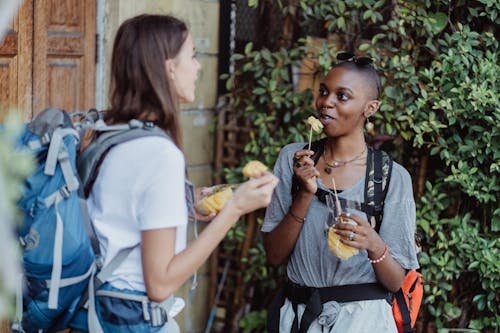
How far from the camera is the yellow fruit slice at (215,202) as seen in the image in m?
2.67

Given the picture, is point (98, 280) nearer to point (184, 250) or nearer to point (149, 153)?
point (184, 250)

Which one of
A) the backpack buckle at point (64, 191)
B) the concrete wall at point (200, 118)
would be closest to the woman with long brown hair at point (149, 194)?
the backpack buckle at point (64, 191)

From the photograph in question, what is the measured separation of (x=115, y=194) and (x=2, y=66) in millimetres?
1830

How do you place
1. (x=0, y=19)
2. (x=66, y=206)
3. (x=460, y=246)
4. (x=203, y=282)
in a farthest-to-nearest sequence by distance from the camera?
(x=203, y=282) → (x=460, y=246) → (x=66, y=206) → (x=0, y=19)

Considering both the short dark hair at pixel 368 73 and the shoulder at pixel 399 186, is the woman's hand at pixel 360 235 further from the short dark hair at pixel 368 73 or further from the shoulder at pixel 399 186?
the short dark hair at pixel 368 73

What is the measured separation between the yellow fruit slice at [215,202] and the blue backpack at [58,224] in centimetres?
32

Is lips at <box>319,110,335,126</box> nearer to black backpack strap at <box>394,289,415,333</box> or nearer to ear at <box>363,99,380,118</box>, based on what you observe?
ear at <box>363,99,380,118</box>

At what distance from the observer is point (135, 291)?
2504 millimetres

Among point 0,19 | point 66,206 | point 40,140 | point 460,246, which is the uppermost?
point 0,19

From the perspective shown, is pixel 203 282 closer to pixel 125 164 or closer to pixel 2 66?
pixel 2 66

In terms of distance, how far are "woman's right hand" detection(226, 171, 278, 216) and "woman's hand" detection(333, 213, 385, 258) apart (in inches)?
26.5

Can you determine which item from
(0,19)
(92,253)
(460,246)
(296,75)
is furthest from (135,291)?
(296,75)

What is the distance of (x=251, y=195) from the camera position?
2551 millimetres

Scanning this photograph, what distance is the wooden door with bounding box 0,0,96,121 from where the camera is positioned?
4.09m
